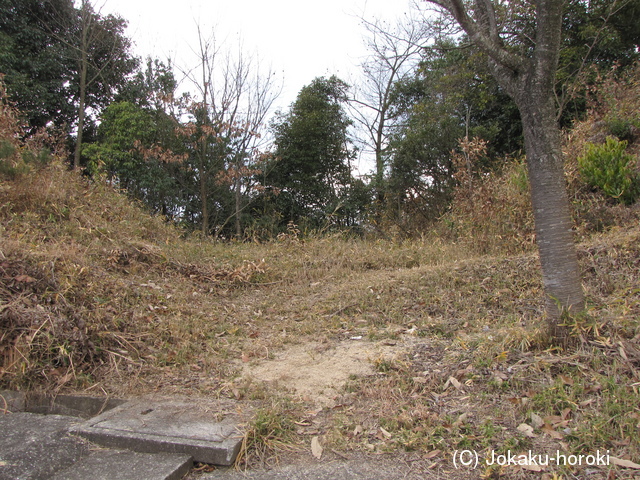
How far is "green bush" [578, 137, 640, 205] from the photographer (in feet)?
19.7

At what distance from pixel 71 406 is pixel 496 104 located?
1153cm

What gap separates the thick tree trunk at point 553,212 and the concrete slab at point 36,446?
3.03 metres

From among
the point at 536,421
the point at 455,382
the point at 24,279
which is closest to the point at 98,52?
the point at 24,279

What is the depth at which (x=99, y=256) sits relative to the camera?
18.2 feet

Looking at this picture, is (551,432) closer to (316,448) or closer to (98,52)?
(316,448)

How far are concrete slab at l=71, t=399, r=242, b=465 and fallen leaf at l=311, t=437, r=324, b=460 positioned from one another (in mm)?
390

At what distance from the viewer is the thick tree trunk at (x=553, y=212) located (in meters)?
3.02

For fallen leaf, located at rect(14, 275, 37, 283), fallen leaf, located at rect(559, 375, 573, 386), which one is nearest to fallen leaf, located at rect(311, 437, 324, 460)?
fallen leaf, located at rect(559, 375, 573, 386)

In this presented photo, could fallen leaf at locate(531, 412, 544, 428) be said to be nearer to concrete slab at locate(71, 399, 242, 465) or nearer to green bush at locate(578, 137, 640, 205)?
concrete slab at locate(71, 399, 242, 465)

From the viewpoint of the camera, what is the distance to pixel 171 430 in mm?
2492

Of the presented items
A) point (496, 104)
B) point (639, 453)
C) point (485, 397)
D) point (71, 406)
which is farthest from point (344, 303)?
point (496, 104)

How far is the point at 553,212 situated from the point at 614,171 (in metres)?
3.90

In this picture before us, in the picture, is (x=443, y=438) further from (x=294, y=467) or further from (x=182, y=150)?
(x=182, y=150)

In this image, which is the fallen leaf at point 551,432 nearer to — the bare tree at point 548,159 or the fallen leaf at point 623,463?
the fallen leaf at point 623,463
